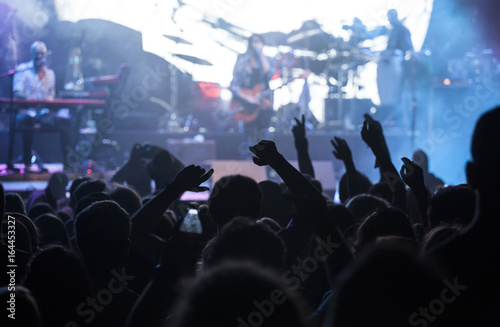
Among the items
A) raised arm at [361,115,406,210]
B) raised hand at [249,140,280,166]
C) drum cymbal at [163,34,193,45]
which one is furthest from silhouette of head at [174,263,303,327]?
drum cymbal at [163,34,193,45]

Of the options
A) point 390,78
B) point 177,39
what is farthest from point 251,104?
point 390,78

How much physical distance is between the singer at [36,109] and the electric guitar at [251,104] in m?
3.78

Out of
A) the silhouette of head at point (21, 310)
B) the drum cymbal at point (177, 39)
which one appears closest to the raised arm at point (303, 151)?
the silhouette of head at point (21, 310)

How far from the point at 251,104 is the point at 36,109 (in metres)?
4.50

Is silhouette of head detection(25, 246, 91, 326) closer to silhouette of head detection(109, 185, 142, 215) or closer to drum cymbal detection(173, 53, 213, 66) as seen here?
silhouette of head detection(109, 185, 142, 215)

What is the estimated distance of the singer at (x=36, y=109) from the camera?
9.47 metres

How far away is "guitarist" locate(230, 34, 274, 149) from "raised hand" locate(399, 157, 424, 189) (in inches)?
358

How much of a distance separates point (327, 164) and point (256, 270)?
7659mm

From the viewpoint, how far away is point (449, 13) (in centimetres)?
1226

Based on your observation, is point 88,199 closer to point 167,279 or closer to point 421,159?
point 167,279

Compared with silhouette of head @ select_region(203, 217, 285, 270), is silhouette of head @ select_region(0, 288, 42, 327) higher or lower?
lower

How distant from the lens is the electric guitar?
12117mm

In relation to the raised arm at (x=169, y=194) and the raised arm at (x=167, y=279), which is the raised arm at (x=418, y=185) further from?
the raised arm at (x=167, y=279)

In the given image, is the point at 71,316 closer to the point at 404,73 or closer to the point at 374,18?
the point at 404,73
